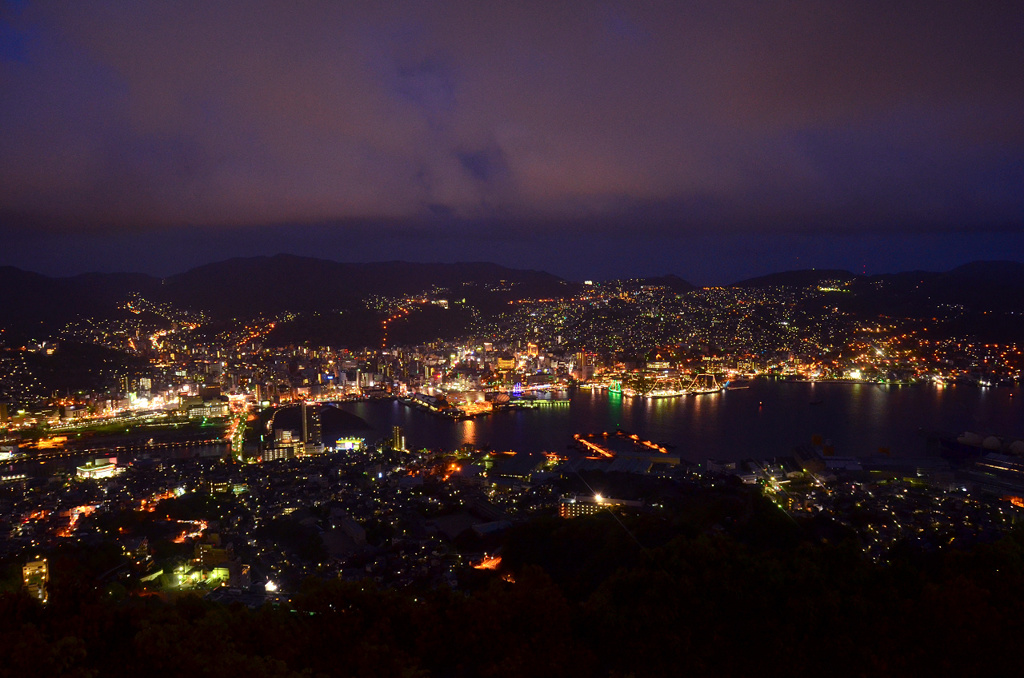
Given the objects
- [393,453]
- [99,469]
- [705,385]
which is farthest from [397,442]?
[705,385]

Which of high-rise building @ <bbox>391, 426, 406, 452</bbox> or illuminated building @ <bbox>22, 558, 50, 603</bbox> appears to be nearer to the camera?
illuminated building @ <bbox>22, 558, 50, 603</bbox>

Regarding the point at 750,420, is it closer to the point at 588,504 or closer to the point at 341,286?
the point at 588,504

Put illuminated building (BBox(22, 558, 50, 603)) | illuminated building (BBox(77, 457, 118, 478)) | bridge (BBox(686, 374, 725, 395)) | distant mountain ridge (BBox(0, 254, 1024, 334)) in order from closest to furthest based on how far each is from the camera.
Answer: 1. illuminated building (BBox(22, 558, 50, 603))
2. illuminated building (BBox(77, 457, 118, 478))
3. bridge (BBox(686, 374, 725, 395))
4. distant mountain ridge (BBox(0, 254, 1024, 334))

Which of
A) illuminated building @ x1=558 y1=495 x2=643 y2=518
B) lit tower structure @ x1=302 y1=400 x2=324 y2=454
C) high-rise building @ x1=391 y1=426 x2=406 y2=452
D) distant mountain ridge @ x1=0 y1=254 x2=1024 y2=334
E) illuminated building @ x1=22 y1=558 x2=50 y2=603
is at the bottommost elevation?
lit tower structure @ x1=302 y1=400 x2=324 y2=454

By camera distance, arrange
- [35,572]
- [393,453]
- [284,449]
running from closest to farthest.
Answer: [35,572], [393,453], [284,449]

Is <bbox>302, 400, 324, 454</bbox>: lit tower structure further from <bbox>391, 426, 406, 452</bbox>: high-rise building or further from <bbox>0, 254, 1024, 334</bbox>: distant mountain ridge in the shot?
<bbox>0, 254, 1024, 334</bbox>: distant mountain ridge

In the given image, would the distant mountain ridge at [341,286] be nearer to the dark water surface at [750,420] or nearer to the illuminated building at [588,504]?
the dark water surface at [750,420]

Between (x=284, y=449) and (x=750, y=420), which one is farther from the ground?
(x=750, y=420)

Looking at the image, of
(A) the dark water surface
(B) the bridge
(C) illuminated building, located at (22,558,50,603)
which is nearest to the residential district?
(C) illuminated building, located at (22,558,50,603)
